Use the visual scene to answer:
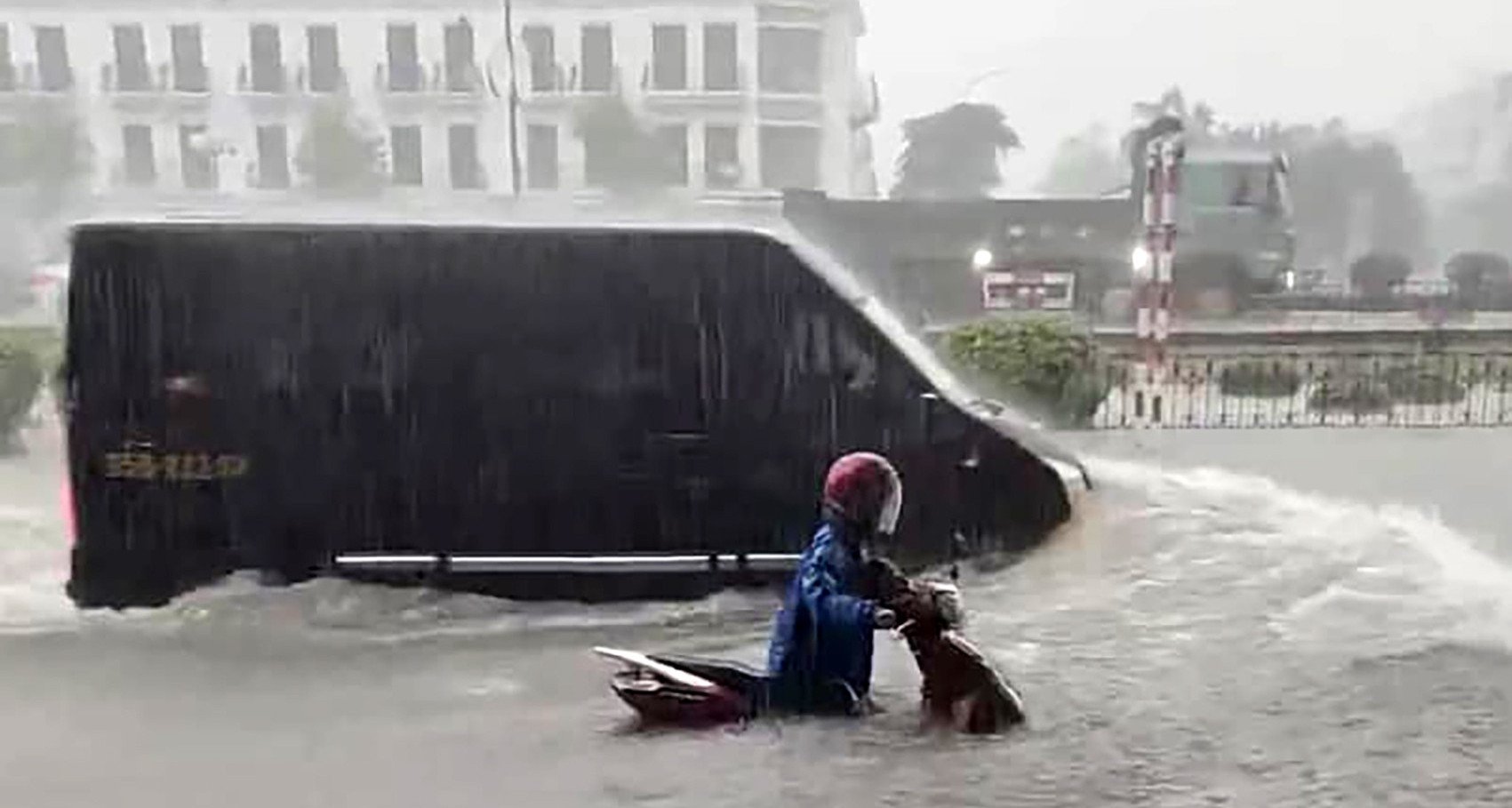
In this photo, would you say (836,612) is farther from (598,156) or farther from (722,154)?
(722,154)

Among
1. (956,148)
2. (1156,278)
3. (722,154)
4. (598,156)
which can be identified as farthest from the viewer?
(956,148)

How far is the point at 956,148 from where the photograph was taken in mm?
22859

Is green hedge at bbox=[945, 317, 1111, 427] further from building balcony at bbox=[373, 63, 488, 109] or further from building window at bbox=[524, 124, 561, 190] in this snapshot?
building balcony at bbox=[373, 63, 488, 109]

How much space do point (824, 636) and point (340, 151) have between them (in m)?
13.6

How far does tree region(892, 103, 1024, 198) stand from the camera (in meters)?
22.5

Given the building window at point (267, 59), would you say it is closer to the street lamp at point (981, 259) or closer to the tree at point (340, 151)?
the tree at point (340, 151)

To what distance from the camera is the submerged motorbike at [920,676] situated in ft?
14.8

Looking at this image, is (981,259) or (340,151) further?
(981,259)

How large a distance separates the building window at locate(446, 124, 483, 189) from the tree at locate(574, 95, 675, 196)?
1.19 meters

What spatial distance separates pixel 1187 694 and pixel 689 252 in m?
2.30

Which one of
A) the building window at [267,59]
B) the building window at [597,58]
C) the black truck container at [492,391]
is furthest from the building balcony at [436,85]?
the black truck container at [492,391]

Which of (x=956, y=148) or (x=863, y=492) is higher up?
(x=956, y=148)

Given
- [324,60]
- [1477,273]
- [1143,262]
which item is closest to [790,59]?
[324,60]

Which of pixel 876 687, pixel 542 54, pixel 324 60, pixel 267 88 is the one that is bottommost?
pixel 876 687
